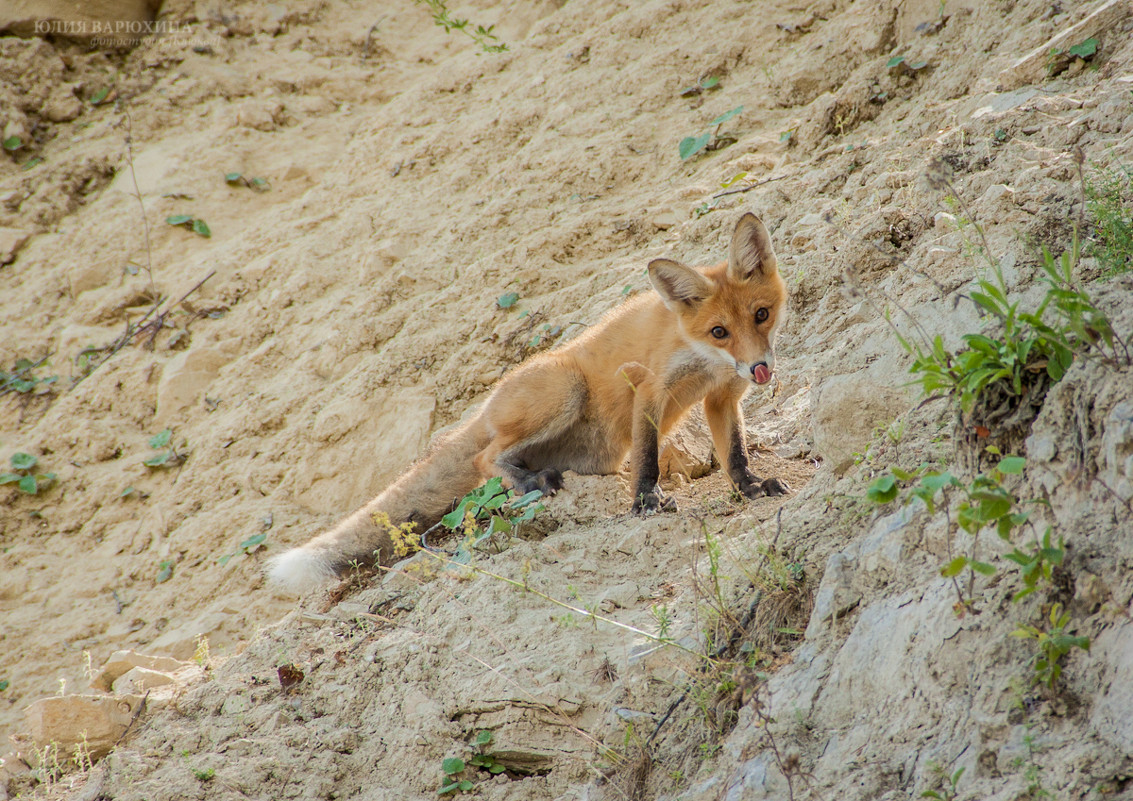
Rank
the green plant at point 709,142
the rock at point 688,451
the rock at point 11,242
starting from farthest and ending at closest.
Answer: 1. the rock at point 11,242
2. the green plant at point 709,142
3. the rock at point 688,451

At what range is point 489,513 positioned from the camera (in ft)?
12.1

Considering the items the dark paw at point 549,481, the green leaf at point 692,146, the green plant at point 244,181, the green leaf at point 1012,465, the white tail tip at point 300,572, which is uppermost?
the green leaf at point 692,146

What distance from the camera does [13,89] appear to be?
306 inches

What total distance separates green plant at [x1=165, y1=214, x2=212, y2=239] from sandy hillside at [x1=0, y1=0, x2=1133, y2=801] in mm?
77

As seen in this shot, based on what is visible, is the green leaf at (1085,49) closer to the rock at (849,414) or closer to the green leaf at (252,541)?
the rock at (849,414)

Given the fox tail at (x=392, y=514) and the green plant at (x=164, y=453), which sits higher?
the fox tail at (x=392, y=514)

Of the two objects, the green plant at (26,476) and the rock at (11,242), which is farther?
the rock at (11,242)

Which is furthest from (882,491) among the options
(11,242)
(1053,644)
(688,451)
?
(11,242)

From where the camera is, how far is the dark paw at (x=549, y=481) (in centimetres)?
404

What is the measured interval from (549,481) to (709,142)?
9.60ft

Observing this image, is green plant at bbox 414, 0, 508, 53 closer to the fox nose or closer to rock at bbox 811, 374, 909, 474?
the fox nose

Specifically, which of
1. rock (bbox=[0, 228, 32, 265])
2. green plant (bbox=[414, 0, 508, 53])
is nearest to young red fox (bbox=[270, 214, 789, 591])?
green plant (bbox=[414, 0, 508, 53])

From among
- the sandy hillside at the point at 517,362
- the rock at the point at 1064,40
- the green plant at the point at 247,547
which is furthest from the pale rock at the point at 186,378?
the rock at the point at 1064,40

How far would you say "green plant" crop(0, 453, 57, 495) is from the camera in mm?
5484
